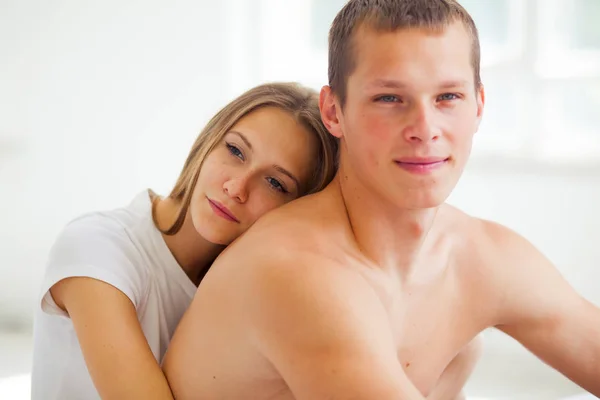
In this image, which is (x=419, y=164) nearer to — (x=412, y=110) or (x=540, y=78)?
(x=412, y=110)

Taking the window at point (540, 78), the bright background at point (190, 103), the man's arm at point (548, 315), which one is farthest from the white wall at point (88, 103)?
the man's arm at point (548, 315)

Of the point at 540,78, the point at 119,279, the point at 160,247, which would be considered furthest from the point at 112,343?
the point at 540,78

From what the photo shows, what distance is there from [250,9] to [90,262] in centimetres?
306

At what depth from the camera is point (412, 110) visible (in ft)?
3.59

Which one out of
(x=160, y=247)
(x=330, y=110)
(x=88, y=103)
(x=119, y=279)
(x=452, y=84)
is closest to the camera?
(x=452, y=84)

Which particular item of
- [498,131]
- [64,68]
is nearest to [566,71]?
[498,131]

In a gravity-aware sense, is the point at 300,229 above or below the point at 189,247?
above

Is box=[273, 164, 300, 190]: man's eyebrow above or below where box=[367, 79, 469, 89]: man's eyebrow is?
below

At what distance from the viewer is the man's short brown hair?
1.11m

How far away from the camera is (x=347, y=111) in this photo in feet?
3.81

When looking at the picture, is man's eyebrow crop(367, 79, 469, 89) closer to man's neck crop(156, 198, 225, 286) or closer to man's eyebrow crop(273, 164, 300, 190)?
man's eyebrow crop(273, 164, 300, 190)

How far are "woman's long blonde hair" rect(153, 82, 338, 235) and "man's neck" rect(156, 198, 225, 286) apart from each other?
0.05ft

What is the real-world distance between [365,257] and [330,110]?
0.21 m

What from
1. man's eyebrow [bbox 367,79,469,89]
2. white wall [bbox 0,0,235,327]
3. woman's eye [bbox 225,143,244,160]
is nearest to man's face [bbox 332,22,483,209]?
man's eyebrow [bbox 367,79,469,89]
